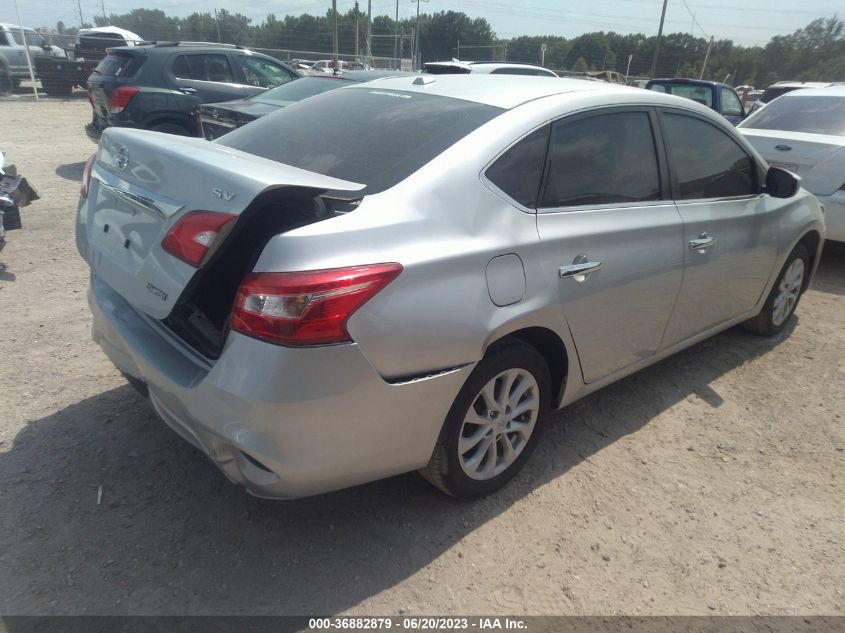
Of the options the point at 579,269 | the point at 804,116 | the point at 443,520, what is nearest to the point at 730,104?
the point at 804,116

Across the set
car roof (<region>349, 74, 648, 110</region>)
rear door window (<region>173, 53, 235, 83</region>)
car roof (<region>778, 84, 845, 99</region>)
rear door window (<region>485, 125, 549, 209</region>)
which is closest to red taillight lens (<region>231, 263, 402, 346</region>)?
rear door window (<region>485, 125, 549, 209</region>)

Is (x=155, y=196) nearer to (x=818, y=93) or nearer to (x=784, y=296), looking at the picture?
(x=784, y=296)

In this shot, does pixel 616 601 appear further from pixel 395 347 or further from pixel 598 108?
pixel 598 108

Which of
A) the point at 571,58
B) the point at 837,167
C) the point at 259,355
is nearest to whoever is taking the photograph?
the point at 259,355

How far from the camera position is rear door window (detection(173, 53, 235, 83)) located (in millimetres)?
9109

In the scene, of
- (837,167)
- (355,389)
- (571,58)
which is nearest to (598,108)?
(355,389)

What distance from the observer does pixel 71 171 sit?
29.2ft

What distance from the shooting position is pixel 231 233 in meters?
2.05

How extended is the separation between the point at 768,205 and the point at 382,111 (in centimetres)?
258

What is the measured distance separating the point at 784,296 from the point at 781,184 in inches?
41.5

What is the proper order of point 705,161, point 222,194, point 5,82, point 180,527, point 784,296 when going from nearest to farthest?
point 222,194 < point 180,527 < point 705,161 < point 784,296 < point 5,82

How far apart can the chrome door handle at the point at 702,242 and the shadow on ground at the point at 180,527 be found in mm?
1125

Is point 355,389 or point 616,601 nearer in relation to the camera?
point 355,389

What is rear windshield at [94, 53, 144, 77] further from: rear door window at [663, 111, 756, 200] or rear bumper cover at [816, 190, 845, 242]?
rear bumper cover at [816, 190, 845, 242]
